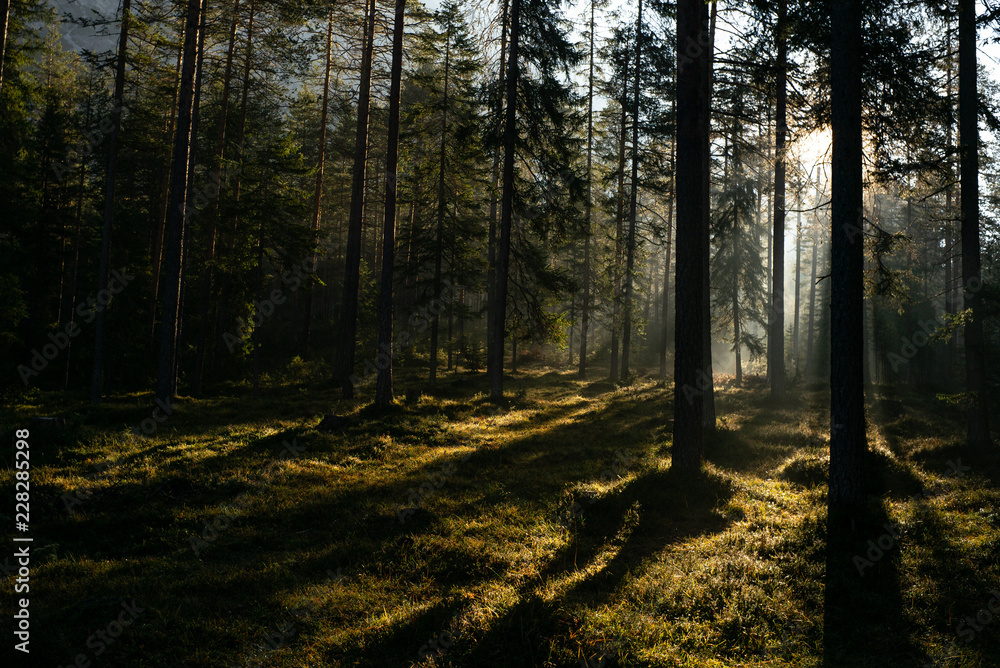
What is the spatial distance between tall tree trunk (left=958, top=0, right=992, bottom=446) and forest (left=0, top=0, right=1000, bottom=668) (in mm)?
99

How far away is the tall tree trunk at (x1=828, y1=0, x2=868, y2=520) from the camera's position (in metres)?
7.61

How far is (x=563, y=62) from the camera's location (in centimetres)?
1786

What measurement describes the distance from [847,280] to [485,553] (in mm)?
6922

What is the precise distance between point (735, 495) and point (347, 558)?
21.5ft

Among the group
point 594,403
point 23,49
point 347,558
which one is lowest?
point 347,558

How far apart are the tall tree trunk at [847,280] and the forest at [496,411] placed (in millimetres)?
50

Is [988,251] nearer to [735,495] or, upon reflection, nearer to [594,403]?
[594,403]

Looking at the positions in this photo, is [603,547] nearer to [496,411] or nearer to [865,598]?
[865,598]

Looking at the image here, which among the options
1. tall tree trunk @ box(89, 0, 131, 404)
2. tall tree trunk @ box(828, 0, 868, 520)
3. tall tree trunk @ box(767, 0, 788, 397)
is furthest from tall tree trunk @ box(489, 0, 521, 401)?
tall tree trunk @ box(89, 0, 131, 404)

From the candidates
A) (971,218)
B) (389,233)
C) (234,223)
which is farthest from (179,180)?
(971,218)

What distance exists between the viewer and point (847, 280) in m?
7.69

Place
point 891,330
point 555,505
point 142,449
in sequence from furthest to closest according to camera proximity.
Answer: point 891,330
point 142,449
point 555,505

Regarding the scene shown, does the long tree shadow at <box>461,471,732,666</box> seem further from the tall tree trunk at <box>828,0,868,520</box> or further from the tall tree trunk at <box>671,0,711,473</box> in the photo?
the tall tree trunk at <box>828,0,868,520</box>

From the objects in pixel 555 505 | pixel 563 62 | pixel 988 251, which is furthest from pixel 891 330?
pixel 555 505
